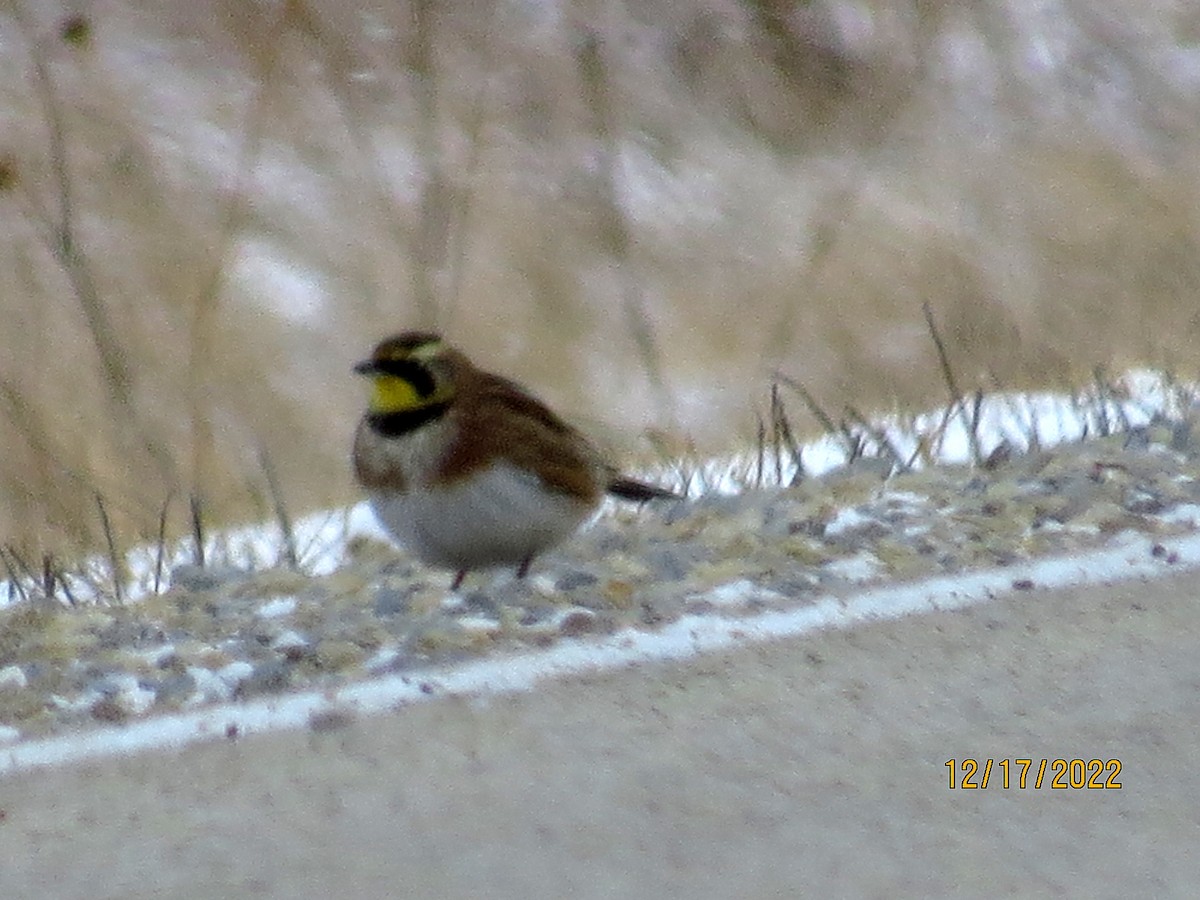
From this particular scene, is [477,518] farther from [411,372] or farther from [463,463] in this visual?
[411,372]

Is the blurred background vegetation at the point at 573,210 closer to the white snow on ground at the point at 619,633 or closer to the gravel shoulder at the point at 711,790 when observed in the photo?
the white snow on ground at the point at 619,633

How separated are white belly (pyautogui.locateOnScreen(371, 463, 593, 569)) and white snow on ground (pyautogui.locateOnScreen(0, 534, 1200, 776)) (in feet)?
1.83

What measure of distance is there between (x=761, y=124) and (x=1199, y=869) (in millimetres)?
5564

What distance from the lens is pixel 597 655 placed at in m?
3.91

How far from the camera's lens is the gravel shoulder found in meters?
2.96

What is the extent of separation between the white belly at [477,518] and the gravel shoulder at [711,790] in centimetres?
77

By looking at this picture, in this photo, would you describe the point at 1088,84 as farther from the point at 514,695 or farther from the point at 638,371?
the point at 514,695

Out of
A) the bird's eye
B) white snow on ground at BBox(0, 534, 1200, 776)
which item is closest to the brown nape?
the bird's eye

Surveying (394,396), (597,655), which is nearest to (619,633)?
(597,655)

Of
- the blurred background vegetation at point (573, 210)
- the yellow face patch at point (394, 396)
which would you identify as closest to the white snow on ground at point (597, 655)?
the yellow face patch at point (394, 396)

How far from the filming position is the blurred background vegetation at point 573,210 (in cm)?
674

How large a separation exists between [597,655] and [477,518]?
2.16 feet

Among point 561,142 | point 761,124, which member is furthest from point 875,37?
point 561,142

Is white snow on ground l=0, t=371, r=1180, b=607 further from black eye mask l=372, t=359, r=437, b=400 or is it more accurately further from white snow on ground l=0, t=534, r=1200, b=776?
white snow on ground l=0, t=534, r=1200, b=776
